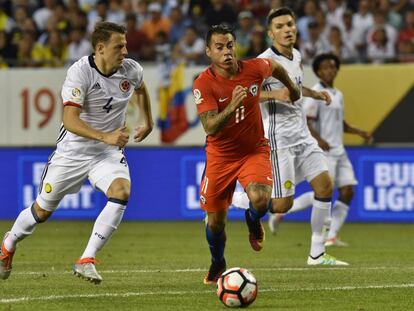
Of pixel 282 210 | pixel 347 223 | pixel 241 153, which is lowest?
pixel 347 223

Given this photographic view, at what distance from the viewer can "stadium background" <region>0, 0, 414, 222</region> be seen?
1844 centimetres

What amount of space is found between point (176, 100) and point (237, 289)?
11738 millimetres

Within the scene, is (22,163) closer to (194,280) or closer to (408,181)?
(408,181)

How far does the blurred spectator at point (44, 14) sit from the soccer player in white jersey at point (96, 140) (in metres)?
13.1

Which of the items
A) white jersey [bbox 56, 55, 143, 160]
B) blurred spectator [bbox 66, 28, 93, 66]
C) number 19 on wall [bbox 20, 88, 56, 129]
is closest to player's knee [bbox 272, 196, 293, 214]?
white jersey [bbox 56, 55, 143, 160]

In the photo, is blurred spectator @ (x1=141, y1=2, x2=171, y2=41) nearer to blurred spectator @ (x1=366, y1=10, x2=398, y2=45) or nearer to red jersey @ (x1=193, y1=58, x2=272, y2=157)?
blurred spectator @ (x1=366, y1=10, x2=398, y2=45)

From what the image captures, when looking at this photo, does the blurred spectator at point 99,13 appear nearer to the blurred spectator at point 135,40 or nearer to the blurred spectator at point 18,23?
the blurred spectator at point 135,40

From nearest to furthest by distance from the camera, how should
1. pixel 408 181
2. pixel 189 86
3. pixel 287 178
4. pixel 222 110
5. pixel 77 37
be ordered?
pixel 222 110 → pixel 287 178 → pixel 408 181 → pixel 189 86 → pixel 77 37

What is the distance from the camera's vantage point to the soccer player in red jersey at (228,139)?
32.0 ft

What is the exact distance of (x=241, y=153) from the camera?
1012cm

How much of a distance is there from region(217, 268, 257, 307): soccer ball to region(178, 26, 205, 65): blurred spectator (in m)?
11.9

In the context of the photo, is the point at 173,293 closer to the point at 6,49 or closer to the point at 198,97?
the point at 198,97

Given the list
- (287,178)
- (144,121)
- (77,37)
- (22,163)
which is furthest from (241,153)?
(77,37)

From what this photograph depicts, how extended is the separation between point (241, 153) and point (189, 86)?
395 inches
